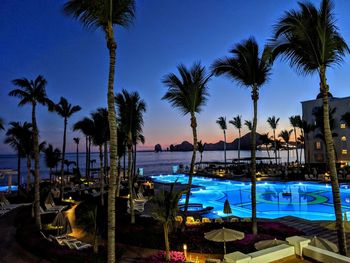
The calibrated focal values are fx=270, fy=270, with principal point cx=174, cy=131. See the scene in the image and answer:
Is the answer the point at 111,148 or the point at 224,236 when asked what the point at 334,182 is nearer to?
the point at 224,236

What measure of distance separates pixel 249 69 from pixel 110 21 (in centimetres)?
615

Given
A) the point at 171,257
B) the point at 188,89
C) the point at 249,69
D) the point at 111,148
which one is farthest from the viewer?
the point at 188,89

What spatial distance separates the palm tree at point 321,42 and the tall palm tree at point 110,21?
4607 mm

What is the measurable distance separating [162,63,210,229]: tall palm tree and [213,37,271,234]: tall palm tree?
855 mm

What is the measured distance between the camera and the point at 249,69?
1086 cm

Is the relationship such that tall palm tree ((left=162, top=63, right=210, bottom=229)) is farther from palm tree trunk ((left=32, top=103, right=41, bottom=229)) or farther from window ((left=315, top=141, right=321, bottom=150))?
window ((left=315, top=141, right=321, bottom=150))

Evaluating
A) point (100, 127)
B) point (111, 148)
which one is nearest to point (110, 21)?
point (111, 148)

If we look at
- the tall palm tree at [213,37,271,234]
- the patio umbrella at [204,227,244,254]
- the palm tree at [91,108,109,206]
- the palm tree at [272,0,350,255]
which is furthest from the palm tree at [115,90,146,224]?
the palm tree at [272,0,350,255]

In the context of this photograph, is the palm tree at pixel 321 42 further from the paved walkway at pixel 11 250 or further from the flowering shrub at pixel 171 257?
the paved walkway at pixel 11 250

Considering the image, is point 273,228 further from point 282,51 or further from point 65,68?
point 65,68

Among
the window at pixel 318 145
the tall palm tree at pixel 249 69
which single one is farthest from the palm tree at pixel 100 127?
the window at pixel 318 145

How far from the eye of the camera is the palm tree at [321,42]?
24.7ft

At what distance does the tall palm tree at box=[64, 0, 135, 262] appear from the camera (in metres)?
6.36

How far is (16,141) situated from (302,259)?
28.9 m
